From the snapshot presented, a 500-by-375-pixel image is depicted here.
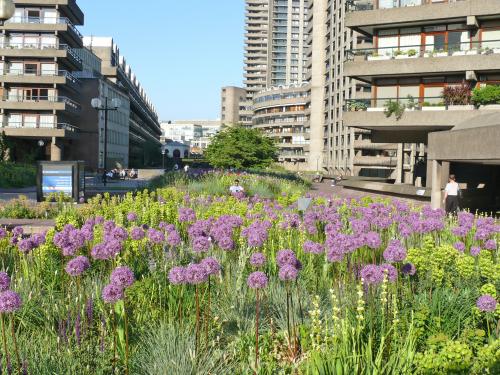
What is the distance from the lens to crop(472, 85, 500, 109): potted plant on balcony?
30906 millimetres

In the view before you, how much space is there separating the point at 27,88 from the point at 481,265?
250ft

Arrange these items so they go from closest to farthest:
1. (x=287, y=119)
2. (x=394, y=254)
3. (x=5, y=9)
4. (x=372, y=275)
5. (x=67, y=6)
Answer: (x=372, y=275) < (x=394, y=254) < (x=5, y=9) < (x=67, y=6) < (x=287, y=119)

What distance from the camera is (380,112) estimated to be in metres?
34.4

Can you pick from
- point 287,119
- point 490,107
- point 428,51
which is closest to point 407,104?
point 428,51

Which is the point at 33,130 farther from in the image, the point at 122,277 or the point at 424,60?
the point at 122,277

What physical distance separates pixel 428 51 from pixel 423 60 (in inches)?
27.7

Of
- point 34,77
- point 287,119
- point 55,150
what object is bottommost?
point 55,150

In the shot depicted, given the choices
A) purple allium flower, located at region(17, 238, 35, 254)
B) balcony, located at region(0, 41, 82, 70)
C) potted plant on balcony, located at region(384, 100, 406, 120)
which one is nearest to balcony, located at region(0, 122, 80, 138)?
balcony, located at region(0, 41, 82, 70)

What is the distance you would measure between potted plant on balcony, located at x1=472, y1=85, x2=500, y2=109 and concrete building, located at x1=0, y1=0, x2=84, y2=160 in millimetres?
54972

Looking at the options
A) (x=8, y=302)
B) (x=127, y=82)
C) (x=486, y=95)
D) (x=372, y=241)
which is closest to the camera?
(x=8, y=302)

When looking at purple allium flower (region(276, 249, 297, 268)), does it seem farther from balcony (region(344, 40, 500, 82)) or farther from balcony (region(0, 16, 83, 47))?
balcony (region(0, 16, 83, 47))

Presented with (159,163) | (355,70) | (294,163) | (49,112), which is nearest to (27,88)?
(49,112)

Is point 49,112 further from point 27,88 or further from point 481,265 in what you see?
point 481,265

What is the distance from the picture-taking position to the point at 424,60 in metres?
33.5
